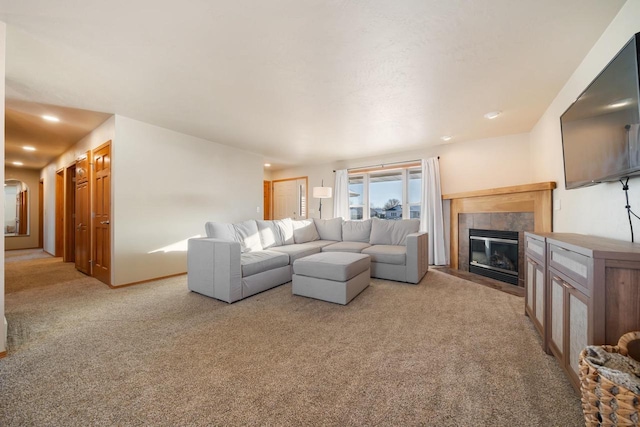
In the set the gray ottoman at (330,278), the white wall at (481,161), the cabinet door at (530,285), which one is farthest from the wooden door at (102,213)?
the white wall at (481,161)

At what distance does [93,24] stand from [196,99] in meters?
1.15

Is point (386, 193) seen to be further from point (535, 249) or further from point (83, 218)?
point (83, 218)

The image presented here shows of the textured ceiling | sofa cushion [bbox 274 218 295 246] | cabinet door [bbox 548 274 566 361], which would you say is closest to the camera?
cabinet door [bbox 548 274 566 361]

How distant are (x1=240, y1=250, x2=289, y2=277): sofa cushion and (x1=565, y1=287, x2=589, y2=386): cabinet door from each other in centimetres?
274

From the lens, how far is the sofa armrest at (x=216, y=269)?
2.73 meters

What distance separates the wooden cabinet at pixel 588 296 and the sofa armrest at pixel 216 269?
274 centimetres

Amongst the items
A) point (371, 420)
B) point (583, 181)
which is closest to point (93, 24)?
point (371, 420)

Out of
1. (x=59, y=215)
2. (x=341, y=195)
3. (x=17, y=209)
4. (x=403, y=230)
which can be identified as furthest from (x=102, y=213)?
(x=17, y=209)

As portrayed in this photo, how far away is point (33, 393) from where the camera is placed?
1.37m

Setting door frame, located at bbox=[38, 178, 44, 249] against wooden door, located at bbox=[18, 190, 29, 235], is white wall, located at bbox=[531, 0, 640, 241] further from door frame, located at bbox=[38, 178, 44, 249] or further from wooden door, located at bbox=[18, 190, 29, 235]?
wooden door, located at bbox=[18, 190, 29, 235]

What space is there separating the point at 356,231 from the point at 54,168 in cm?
740

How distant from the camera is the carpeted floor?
122 centimetres

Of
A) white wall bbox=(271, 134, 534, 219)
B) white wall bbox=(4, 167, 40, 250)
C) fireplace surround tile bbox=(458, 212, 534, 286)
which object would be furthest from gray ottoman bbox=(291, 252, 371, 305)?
white wall bbox=(4, 167, 40, 250)

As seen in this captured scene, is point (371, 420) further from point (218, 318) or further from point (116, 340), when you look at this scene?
point (116, 340)
